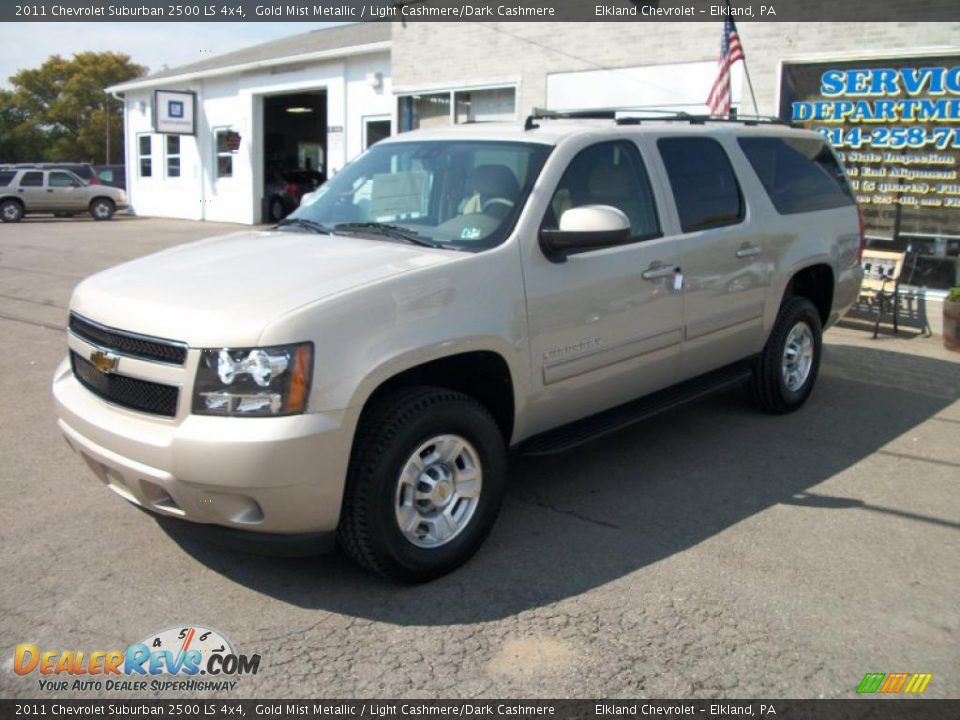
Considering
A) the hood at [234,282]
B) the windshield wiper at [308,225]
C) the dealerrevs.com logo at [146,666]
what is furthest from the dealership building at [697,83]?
the dealerrevs.com logo at [146,666]

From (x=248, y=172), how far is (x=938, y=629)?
23.9 m

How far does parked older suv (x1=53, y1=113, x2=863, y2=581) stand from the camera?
3.43 m

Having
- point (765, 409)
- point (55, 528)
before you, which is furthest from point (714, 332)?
point (55, 528)

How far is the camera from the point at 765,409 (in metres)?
6.54

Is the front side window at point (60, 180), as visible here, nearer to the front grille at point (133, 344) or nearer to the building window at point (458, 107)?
the building window at point (458, 107)

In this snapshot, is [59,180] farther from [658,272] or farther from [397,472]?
[397,472]

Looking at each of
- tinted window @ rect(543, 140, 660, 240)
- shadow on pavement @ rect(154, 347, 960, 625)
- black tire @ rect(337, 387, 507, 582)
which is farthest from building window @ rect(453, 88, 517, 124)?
black tire @ rect(337, 387, 507, 582)

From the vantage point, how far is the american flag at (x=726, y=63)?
10.7 meters

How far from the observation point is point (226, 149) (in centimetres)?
2622

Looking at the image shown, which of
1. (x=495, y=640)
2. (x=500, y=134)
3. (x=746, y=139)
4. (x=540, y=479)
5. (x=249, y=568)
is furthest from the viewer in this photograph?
(x=746, y=139)

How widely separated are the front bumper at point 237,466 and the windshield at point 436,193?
130cm

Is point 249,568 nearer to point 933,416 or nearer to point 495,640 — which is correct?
point 495,640

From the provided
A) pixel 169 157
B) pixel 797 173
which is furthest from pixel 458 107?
pixel 169 157

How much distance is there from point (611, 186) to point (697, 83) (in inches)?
322
